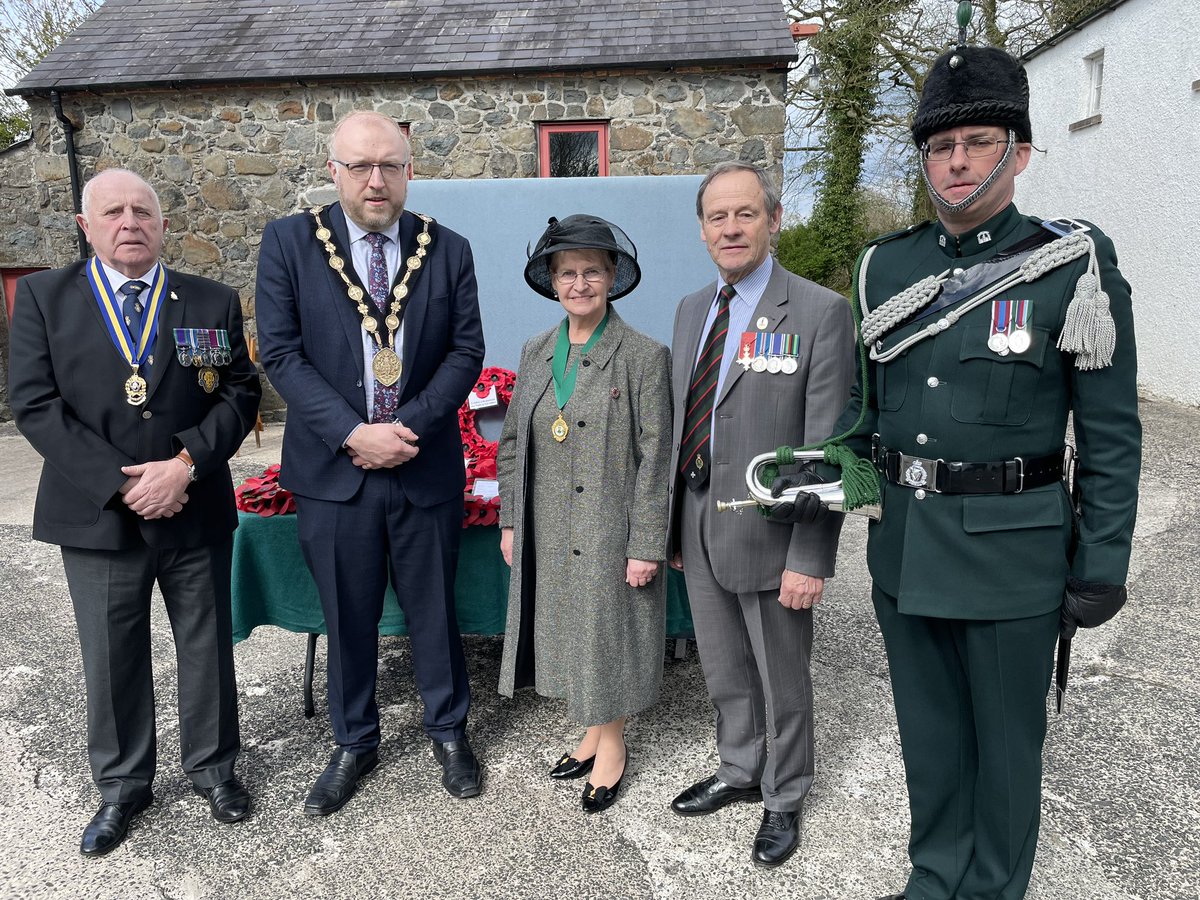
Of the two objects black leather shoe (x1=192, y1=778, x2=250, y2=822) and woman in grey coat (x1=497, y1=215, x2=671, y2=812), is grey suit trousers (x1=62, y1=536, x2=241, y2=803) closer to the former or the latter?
black leather shoe (x1=192, y1=778, x2=250, y2=822)

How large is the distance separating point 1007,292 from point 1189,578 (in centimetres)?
389

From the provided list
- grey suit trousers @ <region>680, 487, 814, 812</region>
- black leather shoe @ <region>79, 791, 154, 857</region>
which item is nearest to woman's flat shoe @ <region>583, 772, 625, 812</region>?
grey suit trousers @ <region>680, 487, 814, 812</region>

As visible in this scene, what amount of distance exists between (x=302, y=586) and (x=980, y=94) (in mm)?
2717

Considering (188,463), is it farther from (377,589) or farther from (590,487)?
(590,487)

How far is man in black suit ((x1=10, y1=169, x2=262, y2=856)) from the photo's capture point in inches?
95.3

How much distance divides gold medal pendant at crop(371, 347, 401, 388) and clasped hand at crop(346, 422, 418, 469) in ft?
0.48

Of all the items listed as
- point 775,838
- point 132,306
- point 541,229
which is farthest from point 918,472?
point 541,229

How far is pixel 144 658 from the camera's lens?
2625 mm

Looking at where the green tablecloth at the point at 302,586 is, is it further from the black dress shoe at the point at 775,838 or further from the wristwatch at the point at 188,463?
the black dress shoe at the point at 775,838

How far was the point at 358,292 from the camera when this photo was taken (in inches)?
102

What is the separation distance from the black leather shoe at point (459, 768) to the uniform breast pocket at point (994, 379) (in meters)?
1.96

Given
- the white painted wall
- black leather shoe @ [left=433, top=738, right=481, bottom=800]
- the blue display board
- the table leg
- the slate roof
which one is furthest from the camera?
the white painted wall

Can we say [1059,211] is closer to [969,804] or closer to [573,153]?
[573,153]

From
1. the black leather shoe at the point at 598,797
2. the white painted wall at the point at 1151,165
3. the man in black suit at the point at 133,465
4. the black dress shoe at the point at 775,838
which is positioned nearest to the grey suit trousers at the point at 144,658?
the man in black suit at the point at 133,465
